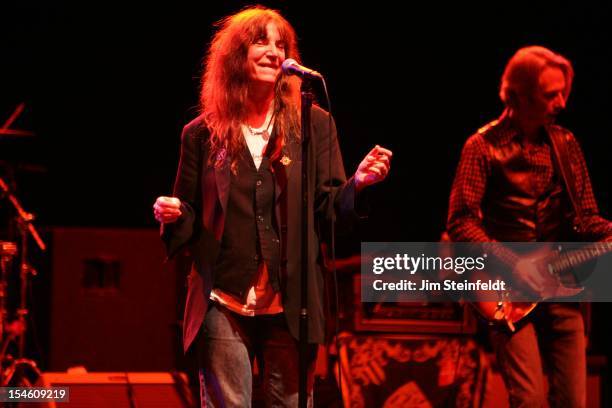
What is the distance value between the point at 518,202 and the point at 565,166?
0.30m

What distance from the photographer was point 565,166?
3678mm

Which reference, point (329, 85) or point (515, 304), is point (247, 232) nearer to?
point (515, 304)

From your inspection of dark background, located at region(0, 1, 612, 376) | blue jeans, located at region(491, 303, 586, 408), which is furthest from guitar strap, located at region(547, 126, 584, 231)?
dark background, located at region(0, 1, 612, 376)

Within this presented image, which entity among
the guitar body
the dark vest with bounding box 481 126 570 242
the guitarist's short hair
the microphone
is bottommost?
the guitar body

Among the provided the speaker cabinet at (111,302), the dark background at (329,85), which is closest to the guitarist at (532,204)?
the dark background at (329,85)

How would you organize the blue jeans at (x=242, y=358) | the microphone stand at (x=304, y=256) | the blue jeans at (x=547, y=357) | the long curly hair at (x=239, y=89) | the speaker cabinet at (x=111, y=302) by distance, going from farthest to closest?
the speaker cabinet at (x=111, y=302), the blue jeans at (x=547, y=357), the long curly hair at (x=239, y=89), the blue jeans at (x=242, y=358), the microphone stand at (x=304, y=256)

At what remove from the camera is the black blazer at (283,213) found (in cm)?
263

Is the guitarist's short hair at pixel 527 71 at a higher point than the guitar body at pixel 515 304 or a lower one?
higher

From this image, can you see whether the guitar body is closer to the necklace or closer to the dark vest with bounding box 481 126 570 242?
the dark vest with bounding box 481 126 570 242

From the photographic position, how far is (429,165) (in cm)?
654

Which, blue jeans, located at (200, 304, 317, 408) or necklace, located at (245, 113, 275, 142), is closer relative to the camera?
blue jeans, located at (200, 304, 317, 408)

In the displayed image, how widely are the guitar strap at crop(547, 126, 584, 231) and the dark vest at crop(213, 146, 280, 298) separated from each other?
5.14ft

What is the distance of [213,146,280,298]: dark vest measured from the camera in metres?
2.62

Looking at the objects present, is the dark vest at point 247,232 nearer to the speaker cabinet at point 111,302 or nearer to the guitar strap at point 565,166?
the guitar strap at point 565,166
